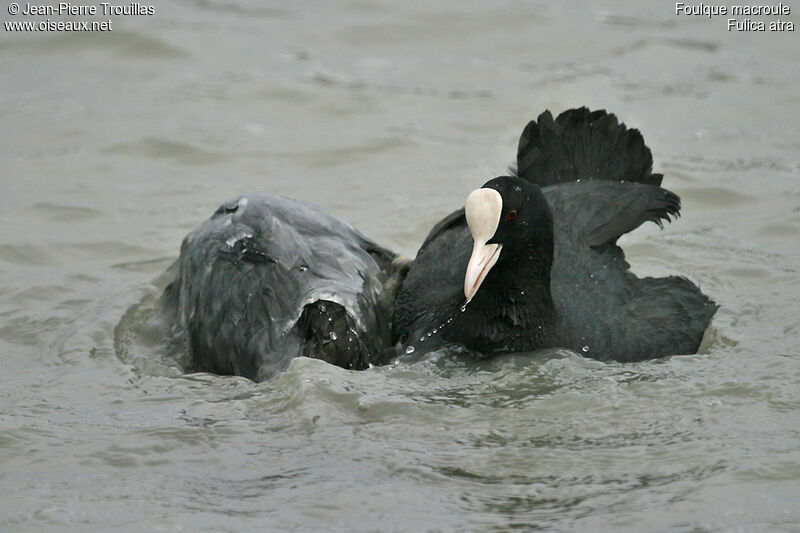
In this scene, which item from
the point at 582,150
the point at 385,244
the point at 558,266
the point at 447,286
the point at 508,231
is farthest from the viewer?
the point at 385,244

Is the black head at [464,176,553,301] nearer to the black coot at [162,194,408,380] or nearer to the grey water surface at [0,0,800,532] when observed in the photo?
the grey water surface at [0,0,800,532]

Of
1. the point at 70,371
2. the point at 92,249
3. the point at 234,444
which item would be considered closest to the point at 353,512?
the point at 234,444

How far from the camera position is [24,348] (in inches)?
237

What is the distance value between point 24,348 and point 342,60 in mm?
5317

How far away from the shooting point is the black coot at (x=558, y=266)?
546cm

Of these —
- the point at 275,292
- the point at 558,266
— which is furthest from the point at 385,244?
the point at 275,292

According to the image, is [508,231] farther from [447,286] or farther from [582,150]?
[582,150]

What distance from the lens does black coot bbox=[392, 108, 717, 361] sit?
5.46 metres

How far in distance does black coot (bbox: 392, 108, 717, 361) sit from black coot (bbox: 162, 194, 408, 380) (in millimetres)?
261

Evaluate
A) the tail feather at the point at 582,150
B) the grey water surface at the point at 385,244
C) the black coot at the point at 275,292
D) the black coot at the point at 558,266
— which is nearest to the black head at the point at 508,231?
the black coot at the point at 558,266

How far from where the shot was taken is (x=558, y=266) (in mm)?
6035

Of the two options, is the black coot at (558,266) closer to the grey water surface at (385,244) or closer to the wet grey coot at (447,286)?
the wet grey coot at (447,286)

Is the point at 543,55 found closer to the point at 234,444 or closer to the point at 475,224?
the point at 475,224

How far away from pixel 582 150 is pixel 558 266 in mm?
733
